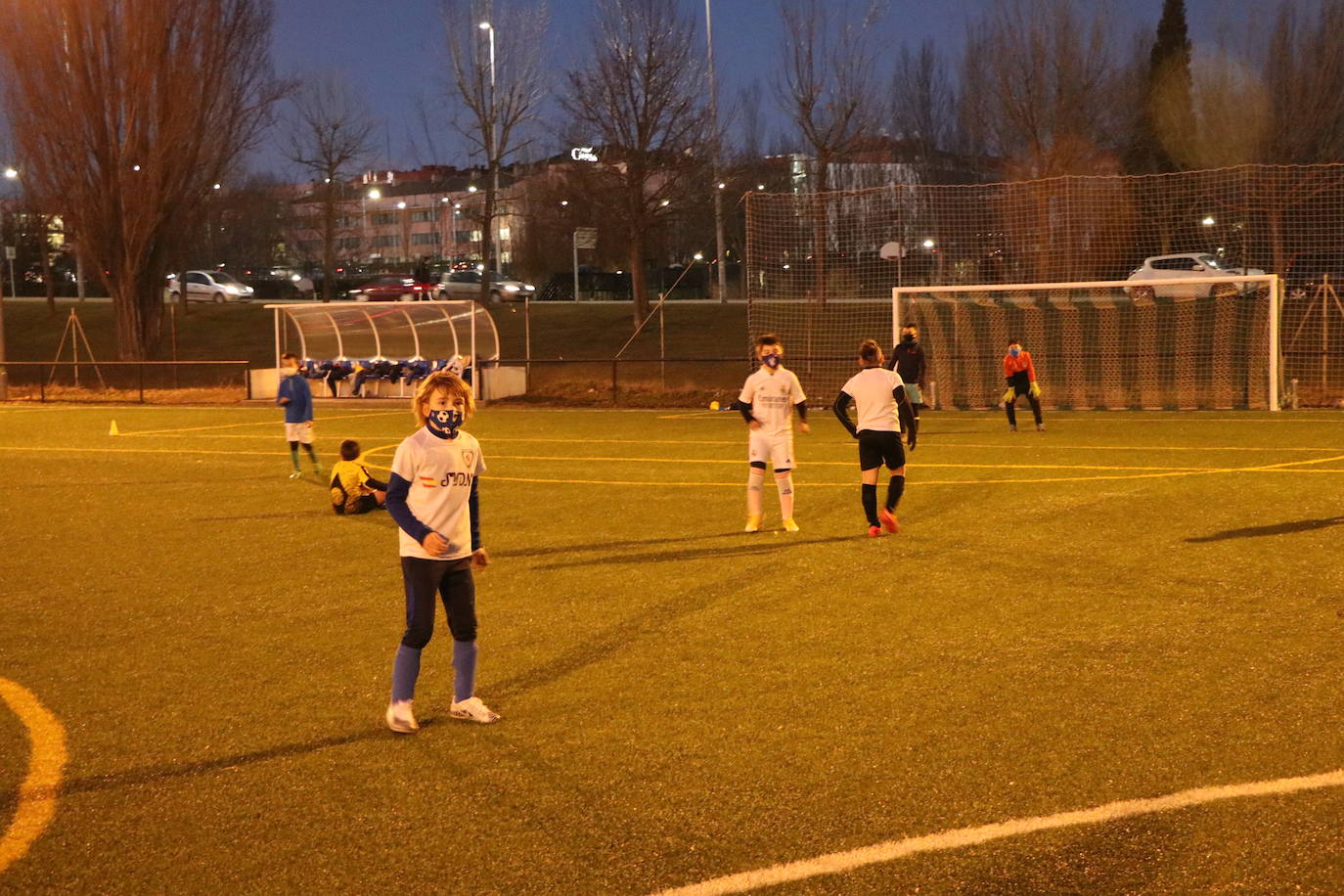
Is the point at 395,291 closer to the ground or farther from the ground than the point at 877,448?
farther from the ground

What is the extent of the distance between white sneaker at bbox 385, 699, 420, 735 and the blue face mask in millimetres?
1333

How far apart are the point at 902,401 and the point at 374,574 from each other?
4.98m

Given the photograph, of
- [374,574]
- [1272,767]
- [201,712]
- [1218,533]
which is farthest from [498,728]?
[1218,533]

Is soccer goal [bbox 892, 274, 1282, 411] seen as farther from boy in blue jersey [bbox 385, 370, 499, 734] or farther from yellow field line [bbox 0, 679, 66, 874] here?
yellow field line [bbox 0, 679, 66, 874]

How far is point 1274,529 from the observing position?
37.6ft

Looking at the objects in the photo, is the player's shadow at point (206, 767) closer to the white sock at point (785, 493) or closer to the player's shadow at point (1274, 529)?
the white sock at point (785, 493)

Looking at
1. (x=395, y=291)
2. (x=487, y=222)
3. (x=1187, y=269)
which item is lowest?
(x=1187, y=269)

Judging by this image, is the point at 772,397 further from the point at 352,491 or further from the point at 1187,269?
the point at 1187,269

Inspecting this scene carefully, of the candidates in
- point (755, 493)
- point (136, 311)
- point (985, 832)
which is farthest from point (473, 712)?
point (136, 311)

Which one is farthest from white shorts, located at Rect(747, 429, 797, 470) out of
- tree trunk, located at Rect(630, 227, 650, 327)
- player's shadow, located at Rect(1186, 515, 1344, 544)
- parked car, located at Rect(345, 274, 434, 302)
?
parked car, located at Rect(345, 274, 434, 302)

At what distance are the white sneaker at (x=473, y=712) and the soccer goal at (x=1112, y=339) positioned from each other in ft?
73.2

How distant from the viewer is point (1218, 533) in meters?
11.4

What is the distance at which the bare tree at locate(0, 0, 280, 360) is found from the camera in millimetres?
39062

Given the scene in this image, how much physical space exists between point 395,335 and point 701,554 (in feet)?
81.2
